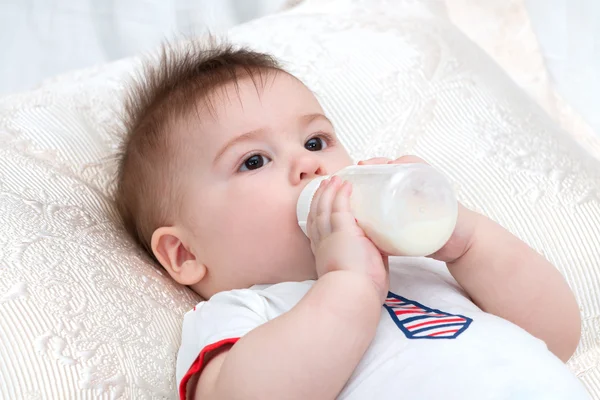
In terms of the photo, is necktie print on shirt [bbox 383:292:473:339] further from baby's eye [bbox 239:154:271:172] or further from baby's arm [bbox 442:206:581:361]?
baby's eye [bbox 239:154:271:172]

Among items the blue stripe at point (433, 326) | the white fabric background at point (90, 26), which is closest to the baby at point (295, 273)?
the blue stripe at point (433, 326)

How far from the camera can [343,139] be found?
145cm

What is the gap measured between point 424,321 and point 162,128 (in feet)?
1.54

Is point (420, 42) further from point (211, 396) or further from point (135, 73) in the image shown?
point (211, 396)

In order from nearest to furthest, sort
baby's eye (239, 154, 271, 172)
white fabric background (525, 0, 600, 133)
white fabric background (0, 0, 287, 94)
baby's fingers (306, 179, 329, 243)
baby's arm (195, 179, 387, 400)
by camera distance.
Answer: baby's arm (195, 179, 387, 400) < baby's fingers (306, 179, 329, 243) < baby's eye (239, 154, 271, 172) < white fabric background (525, 0, 600, 133) < white fabric background (0, 0, 287, 94)

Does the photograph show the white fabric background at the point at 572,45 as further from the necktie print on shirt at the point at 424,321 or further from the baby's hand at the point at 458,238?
the necktie print on shirt at the point at 424,321

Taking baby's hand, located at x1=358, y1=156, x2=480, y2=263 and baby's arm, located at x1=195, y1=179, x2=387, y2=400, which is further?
baby's hand, located at x1=358, y1=156, x2=480, y2=263

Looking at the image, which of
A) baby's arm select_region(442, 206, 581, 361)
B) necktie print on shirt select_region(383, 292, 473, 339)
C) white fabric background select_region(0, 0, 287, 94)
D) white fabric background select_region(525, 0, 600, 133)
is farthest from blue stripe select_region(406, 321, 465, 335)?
white fabric background select_region(0, 0, 287, 94)

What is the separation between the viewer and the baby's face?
1.05 meters

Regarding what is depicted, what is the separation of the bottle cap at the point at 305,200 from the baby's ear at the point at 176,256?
7.3 inches

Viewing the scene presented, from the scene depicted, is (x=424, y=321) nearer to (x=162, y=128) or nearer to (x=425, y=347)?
(x=425, y=347)

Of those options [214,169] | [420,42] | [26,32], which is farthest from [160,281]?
[26,32]

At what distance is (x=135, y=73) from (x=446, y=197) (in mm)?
857

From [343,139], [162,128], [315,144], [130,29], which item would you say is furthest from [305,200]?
[130,29]
